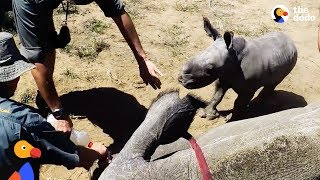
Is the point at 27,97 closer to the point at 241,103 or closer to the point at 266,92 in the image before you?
the point at 241,103

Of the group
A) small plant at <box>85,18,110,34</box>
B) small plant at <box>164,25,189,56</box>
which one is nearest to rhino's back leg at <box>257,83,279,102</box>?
small plant at <box>164,25,189,56</box>

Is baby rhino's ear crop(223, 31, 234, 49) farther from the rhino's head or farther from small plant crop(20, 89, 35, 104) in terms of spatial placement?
small plant crop(20, 89, 35, 104)

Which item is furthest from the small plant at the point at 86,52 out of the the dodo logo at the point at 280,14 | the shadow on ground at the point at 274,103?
the the dodo logo at the point at 280,14

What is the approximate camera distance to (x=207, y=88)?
20.6 feet

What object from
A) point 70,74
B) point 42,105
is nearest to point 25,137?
point 42,105

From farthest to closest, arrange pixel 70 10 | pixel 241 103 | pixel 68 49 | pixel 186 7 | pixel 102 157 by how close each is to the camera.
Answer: pixel 186 7 → pixel 70 10 → pixel 68 49 → pixel 241 103 → pixel 102 157

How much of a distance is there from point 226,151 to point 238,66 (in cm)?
335

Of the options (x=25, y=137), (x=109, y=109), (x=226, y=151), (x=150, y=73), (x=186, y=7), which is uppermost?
(x=226, y=151)

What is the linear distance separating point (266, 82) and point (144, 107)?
148 centimetres

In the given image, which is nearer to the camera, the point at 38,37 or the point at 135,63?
the point at 38,37

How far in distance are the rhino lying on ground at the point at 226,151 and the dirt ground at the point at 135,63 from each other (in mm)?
2647

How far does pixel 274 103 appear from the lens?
20.1 feet

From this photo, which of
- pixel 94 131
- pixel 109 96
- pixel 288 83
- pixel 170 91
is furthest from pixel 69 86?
pixel 170 91

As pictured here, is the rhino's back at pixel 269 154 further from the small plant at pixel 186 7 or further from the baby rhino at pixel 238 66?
the small plant at pixel 186 7
